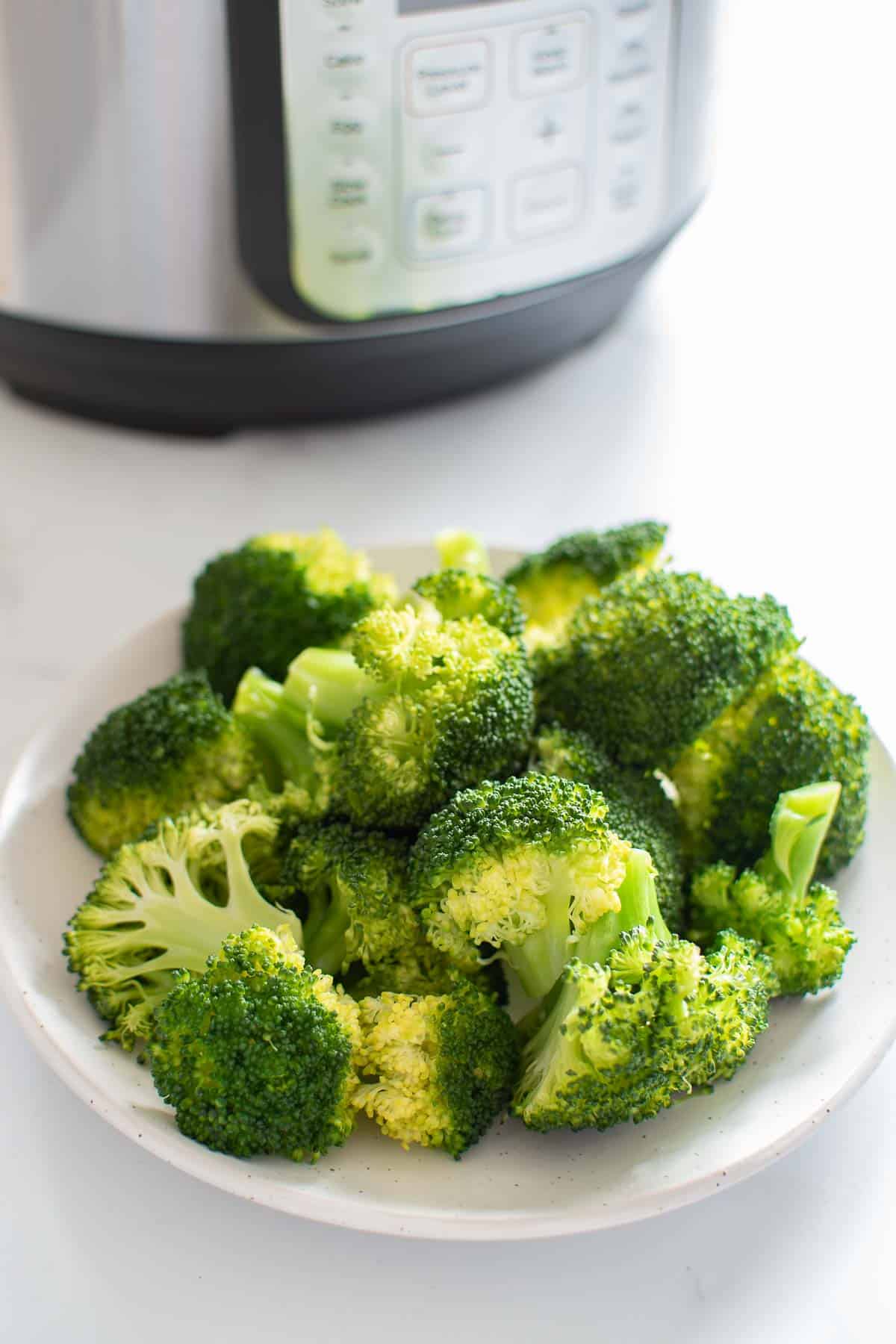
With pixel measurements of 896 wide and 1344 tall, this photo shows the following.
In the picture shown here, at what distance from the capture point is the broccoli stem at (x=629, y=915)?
2.29ft

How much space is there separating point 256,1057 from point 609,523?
26.7 inches

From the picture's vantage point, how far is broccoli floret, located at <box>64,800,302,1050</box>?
728 millimetres

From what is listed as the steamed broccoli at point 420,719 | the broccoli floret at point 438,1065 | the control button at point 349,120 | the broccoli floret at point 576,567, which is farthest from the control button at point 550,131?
the broccoli floret at point 438,1065

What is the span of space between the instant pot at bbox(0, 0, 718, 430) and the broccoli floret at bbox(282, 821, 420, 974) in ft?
1.50

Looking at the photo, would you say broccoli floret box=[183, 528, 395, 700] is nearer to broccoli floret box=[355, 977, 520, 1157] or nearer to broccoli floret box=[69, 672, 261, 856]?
broccoli floret box=[69, 672, 261, 856]

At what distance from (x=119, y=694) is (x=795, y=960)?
45cm

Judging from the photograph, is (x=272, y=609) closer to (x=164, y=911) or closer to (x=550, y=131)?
(x=164, y=911)

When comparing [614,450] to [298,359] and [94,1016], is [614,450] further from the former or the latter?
[94,1016]

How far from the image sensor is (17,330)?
1113 millimetres

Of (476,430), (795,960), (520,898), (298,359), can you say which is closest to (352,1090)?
(520,898)

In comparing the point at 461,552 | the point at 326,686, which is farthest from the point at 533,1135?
the point at 461,552

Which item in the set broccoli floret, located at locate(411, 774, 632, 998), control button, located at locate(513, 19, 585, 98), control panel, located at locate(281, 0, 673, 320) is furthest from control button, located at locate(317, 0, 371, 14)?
broccoli floret, located at locate(411, 774, 632, 998)

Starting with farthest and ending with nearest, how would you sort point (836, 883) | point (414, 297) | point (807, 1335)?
point (414, 297), point (836, 883), point (807, 1335)

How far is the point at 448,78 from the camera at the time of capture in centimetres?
100
